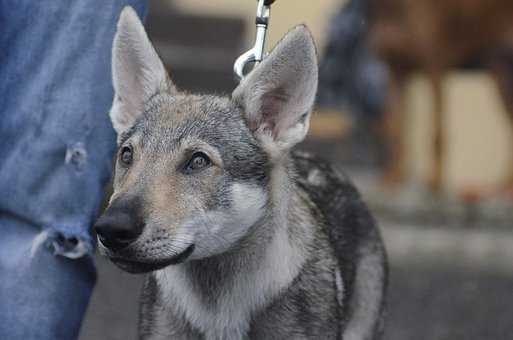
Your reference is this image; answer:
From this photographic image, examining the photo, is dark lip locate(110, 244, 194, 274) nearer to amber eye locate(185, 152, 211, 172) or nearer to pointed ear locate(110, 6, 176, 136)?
amber eye locate(185, 152, 211, 172)

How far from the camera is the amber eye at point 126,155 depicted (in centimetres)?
389

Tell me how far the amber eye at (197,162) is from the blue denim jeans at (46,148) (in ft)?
2.28

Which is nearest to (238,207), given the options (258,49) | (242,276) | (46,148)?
(242,276)

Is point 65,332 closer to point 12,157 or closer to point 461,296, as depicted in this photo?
point 12,157

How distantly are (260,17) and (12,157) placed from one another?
43.0 inches

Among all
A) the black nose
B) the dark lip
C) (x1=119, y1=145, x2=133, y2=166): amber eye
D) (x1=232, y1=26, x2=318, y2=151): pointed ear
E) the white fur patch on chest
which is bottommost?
the white fur patch on chest

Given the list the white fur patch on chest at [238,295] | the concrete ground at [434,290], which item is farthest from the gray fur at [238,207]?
the concrete ground at [434,290]

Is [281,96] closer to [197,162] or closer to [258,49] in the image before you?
[258,49]

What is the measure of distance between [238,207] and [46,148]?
901mm

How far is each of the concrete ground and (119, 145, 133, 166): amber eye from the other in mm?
2463

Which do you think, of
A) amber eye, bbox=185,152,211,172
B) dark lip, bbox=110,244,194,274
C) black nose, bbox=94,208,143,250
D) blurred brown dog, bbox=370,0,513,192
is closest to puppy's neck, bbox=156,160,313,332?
amber eye, bbox=185,152,211,172

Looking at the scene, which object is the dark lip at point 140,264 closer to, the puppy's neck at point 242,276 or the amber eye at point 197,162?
the amber eye at point 197,162

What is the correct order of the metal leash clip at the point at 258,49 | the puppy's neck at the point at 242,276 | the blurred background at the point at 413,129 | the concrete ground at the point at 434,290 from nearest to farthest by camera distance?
the puppy's neck at the point at 242,276, the metal leash clip at the point at 258,49, the concrete ground at the point at 434,290, the blurred background at the point at 413,129

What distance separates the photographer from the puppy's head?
3557 millimetres
